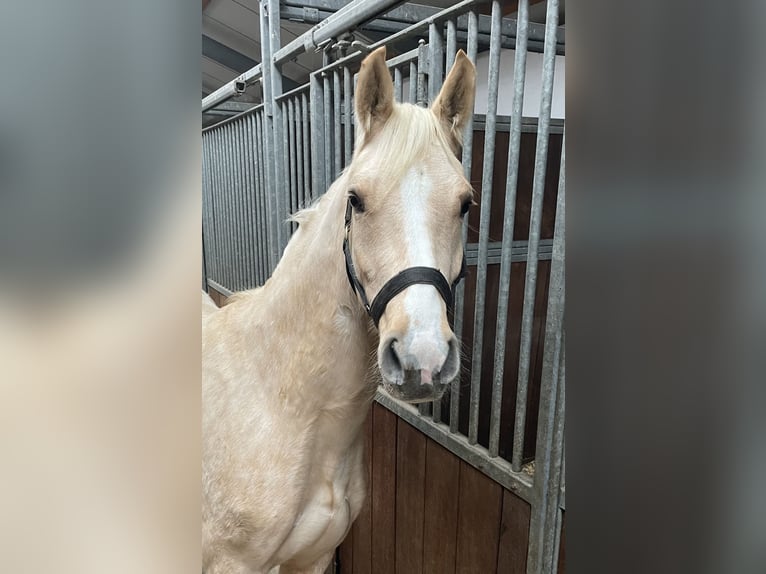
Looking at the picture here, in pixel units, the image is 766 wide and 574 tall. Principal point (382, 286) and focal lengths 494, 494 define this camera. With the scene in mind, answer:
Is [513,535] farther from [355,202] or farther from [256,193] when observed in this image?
[256,193]

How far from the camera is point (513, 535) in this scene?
3.71ft

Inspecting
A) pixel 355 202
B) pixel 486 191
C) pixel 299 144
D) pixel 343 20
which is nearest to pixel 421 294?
pixel 355 202

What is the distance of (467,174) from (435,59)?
0.33 meters

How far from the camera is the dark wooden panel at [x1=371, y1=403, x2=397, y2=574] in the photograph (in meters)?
1.61

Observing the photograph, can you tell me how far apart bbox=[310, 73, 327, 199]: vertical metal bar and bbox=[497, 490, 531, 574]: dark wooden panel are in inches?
47.2

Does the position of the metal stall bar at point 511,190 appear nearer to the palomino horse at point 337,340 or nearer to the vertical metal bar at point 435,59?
the palomino horse at point 337,340

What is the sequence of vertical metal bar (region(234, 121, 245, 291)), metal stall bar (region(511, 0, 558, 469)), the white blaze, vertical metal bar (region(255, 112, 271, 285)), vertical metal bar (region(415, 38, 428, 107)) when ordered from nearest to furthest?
the white blaze
metal stall bar (region(511, 0, 558, 469))
vertical metal bar (region(415, 38, 428, 107))
vertical metal bar (region(255, 112, 271, 285))
vertical metal bar (region(234, 121, 245, 291))

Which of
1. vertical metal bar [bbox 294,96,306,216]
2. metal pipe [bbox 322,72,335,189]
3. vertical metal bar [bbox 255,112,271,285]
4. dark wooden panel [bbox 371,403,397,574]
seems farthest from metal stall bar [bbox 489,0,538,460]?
vertical metal bar [bbox 255,112,271,285]

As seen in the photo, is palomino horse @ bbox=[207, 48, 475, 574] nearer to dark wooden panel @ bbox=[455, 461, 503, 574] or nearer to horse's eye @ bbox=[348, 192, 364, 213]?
horse's eye @ bbox=[348, 192, 364, 213]

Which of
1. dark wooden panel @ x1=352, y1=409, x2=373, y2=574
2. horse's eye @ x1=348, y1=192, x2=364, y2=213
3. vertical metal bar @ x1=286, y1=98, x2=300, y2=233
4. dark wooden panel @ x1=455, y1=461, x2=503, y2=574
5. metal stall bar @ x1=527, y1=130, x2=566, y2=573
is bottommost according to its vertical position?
dark wooden panel @ x1=352, y1=409, x2=373, y2=574

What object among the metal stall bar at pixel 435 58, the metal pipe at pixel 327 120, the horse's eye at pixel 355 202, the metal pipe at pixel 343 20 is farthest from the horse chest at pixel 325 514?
the metal pipe at pixel 343 20
